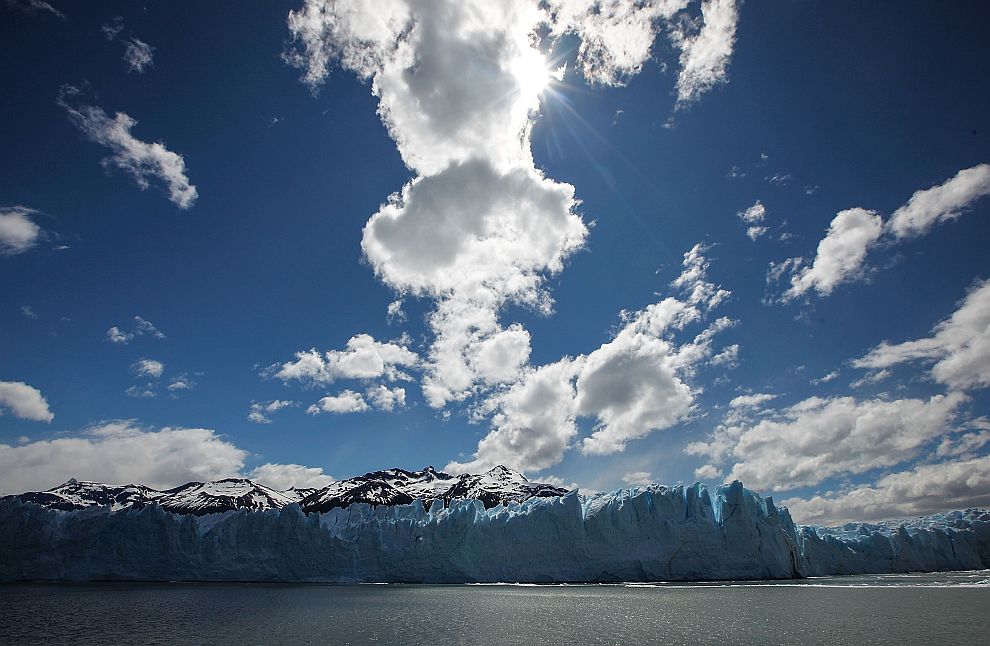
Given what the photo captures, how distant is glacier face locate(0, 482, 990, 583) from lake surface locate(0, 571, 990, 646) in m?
7.48

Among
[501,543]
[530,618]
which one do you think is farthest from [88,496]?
[530,618]

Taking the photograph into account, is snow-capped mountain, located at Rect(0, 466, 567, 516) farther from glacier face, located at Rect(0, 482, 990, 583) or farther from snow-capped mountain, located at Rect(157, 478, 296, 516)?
glacier face, located at Rect(0, 482, 990, 583)

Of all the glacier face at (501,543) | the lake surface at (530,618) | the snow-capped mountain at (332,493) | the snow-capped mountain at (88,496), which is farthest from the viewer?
the snow-capped mountain at (88,496)

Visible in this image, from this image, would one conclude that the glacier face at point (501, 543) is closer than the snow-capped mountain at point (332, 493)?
Yes

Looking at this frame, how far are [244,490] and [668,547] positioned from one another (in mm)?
179482

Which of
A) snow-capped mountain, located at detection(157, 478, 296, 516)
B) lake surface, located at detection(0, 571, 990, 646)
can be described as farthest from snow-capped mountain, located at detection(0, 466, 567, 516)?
lake surface, located at detection(0, 571, 990, 646)

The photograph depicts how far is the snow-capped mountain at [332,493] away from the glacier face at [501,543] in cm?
7485

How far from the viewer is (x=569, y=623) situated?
2091cm

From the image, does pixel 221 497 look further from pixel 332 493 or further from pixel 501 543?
pixel 501 543

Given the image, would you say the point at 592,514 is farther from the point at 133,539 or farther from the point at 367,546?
the point at 133,539

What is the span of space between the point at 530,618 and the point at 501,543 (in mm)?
21966

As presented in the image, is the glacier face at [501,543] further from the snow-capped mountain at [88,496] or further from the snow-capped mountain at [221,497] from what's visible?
the snow-capped mountain at [88,496]

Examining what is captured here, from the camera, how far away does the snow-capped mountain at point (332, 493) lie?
442ft

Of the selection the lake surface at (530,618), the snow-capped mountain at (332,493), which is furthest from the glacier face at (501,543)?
the snow-capped mountain at (332,493)
